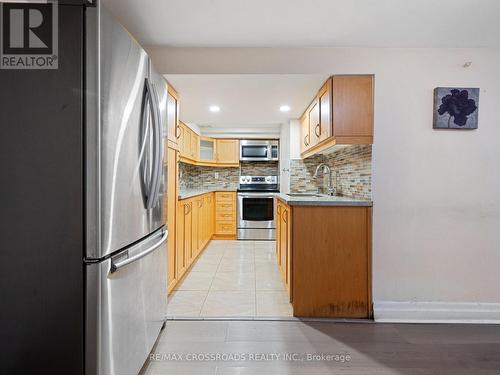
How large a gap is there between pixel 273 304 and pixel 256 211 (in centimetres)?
261

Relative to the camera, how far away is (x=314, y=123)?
2869 millimetres

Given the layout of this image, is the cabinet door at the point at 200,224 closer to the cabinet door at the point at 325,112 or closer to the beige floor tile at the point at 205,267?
the beige floor tile at the point at 205,267

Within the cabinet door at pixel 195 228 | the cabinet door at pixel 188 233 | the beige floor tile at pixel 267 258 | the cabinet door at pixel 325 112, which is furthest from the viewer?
the beige floor tile at pixel 267 258

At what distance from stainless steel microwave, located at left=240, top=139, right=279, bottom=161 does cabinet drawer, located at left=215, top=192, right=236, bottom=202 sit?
823mm

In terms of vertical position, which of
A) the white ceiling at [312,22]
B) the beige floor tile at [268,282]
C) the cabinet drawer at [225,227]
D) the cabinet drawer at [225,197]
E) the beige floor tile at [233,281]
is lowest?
the beige floor tile at [233,281]

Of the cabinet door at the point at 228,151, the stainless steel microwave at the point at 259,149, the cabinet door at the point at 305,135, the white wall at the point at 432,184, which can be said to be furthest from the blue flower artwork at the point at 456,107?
the cabinet door at the point at 228,151

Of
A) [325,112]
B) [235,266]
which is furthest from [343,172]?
[235,266]

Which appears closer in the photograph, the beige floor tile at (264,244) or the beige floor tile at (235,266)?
the beige floor tile at (235,266)

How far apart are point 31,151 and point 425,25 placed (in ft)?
8.02

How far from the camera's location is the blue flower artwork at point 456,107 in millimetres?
2096

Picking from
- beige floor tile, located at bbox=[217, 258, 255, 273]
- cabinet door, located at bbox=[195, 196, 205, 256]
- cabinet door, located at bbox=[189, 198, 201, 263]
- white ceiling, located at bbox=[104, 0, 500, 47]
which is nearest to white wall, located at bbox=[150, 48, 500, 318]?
white ceiling, located at bbox=[104, 0, 500, 47]

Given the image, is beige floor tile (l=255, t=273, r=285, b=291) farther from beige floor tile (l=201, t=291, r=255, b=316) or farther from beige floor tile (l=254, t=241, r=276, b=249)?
beige floor tile (l=254, t=241, r=276, b=249)

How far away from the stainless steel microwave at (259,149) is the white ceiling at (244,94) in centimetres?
135

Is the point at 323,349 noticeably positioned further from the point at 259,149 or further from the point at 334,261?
the point at 259,149
